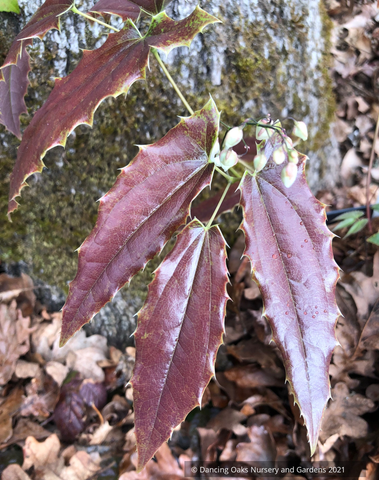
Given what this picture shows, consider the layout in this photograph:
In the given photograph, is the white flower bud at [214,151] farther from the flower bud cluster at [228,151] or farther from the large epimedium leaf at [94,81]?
the large epimedium leaf at [94,81]

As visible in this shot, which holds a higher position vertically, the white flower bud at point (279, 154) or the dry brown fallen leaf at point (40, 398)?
the white flower bud at point (279, 154)

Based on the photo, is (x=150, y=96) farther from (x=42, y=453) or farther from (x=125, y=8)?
(x=42, y=453)

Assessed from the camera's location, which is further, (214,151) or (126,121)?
(126,121)

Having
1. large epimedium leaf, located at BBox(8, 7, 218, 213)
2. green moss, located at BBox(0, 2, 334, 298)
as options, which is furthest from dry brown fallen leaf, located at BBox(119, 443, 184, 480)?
large epimedium leaf, located at BBox(8, 7, 218, 213)

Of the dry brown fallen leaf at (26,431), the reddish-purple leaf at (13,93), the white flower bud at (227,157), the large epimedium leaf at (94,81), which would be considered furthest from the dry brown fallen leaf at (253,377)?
the reddish-purple leaf at (13,93)

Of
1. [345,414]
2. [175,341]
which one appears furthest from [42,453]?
[345,414]

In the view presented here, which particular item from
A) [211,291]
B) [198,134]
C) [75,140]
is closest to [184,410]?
[211,291]
